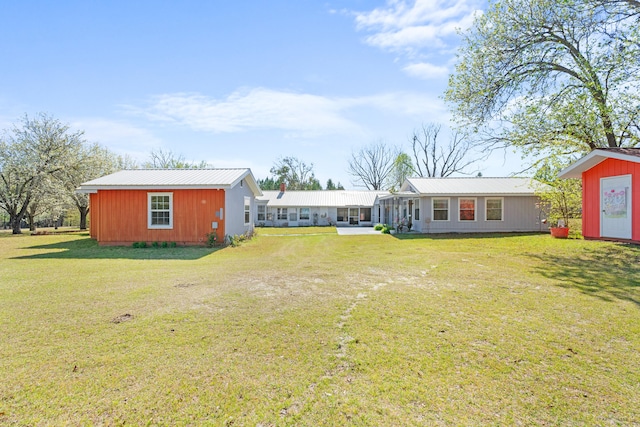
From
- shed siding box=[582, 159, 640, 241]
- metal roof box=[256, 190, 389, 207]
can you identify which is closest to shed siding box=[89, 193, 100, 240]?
metal roof box=[256, 190, 389, 207]

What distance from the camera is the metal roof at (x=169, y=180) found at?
13.7 metres

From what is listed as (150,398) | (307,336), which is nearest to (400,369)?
(307,336)

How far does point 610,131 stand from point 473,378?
15.3m

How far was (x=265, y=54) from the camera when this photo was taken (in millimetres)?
12094

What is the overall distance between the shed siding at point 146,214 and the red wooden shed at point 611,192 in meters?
14.2

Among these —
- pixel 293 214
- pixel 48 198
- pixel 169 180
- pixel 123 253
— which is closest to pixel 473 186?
pixel 293 214

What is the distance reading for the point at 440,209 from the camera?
1948cm

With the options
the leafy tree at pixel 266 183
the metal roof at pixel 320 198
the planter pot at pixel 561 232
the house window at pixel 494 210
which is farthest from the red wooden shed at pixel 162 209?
the leafy tree at pixel 266 183

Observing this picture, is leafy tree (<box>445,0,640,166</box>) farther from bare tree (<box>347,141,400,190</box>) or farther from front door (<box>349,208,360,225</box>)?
bare tree (<box>347,141,400,190</box>)

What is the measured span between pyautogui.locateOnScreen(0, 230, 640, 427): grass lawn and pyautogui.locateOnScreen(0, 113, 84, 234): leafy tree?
20644 millimetres

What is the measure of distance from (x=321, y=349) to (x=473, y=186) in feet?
64.4

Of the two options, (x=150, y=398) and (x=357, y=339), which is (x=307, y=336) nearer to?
(x=357, y=339)

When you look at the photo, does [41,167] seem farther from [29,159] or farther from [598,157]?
[598,157]

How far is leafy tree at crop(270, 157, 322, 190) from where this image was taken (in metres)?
54.6
